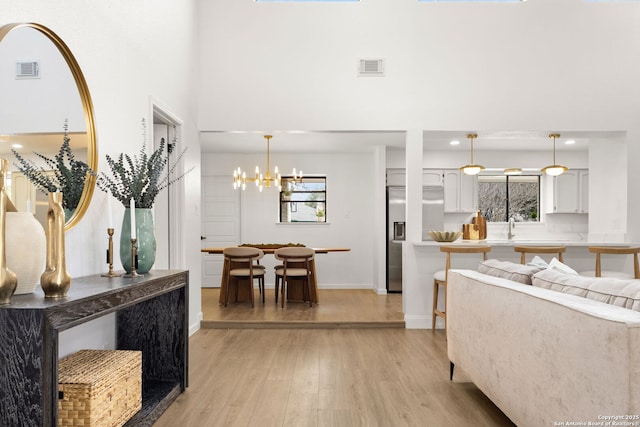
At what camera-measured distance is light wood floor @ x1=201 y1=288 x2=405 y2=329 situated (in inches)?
200

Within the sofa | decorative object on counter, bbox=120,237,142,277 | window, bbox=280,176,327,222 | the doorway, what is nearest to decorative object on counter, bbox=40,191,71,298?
decorative object on counter, bbox=120,237,142,277

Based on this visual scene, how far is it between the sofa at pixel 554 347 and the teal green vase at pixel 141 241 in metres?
2.04

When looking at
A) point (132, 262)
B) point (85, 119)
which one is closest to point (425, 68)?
point (85, 119)

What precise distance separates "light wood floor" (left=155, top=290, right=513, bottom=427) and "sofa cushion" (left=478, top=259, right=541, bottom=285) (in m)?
0.81

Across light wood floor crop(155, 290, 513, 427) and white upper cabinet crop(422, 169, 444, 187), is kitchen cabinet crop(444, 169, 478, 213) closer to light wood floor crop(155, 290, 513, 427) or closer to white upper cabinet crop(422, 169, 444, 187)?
white upper cabinet crop(422, 169, 444, 187)

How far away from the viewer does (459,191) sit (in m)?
7.86

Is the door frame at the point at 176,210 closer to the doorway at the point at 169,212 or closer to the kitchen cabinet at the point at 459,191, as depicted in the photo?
the doorway at the point at 169,212

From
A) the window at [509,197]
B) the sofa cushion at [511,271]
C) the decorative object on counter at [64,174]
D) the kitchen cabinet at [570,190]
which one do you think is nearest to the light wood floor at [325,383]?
Result: the sofa cushion at [511,271]

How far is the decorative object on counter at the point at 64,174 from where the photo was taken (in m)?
2.28

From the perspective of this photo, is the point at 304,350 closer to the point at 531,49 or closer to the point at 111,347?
the point at 111,347

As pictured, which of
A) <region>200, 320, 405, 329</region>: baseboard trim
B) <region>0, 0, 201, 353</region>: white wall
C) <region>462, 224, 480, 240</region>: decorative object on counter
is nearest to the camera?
<region>0, 0, 201, 353</region>: white wall

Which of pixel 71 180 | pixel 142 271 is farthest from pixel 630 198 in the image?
pixel 71 180

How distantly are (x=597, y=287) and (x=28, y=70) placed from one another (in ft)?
9.31

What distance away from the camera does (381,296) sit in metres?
7.13
